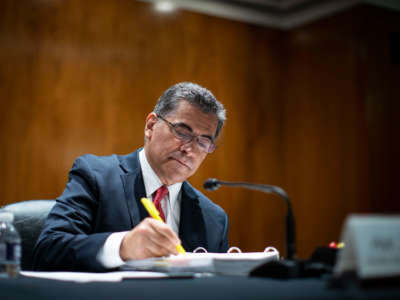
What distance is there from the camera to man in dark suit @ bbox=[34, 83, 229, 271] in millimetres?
1596

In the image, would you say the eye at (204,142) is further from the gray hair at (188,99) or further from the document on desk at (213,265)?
the document on desk at (213,265)

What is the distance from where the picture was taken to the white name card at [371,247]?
728 mm

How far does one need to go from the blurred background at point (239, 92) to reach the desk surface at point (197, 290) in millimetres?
2963

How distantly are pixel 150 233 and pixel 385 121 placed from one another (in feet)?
12.1

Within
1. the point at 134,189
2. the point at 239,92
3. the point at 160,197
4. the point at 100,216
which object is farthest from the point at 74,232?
the point at 239,92

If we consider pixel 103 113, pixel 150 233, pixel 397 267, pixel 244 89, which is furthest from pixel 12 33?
pixel 397 267

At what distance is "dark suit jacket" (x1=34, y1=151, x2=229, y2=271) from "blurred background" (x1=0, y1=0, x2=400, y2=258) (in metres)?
2.05

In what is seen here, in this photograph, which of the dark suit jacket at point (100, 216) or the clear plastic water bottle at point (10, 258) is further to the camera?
the dark suit jacket at point (100, 216)

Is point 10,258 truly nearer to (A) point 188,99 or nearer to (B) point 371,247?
(B) point 371,247

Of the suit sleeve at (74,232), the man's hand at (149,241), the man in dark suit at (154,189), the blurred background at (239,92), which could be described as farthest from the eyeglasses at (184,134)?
the blurred background at (239,92)

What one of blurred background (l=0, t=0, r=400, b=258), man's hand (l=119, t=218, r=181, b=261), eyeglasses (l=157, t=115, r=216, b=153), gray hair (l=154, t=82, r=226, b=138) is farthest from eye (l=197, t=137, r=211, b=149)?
blurred background (l=0, t=0, r=400, b=258)

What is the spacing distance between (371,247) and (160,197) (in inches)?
48.3

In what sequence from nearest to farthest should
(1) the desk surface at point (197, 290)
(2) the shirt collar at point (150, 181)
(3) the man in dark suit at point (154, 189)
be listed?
(1) the desk surface at point (197, 290), (3) the man in dark suit at point (154, 189), (2) the shirt collar at point (150, 181)

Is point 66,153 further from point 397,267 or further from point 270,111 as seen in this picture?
point 397,267
